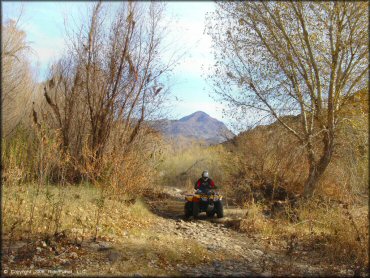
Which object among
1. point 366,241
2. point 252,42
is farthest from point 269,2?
point 366,241

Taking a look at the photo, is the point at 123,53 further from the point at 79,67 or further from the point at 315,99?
the point at 315,99

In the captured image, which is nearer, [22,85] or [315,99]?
[315,99]

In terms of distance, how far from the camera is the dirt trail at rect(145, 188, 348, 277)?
587cm

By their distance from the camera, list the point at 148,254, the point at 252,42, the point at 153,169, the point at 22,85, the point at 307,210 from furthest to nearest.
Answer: the point at 22,85
the point at 153,169
the point at 252,42
the point at 307,210
the point at 148,254

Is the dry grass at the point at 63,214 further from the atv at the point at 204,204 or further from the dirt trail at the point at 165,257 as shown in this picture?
the atv at the point at 204,204

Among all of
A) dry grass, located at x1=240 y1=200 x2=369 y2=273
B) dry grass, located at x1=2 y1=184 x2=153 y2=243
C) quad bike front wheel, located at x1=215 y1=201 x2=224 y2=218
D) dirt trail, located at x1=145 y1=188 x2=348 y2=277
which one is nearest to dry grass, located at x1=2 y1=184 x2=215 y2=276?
dry grass, located at x1=2 y1=184 x2=153 y2=243

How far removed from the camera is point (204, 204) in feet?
36.2

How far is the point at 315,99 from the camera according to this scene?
11.1 m

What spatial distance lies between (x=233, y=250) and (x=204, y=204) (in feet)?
11.8

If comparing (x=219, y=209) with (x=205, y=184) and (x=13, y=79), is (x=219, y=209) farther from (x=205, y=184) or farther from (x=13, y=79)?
(x=13, y=79)

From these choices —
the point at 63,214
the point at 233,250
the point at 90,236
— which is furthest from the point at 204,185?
the point at 90,236

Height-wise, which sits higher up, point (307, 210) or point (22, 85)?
point (22, 85)

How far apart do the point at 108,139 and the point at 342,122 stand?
7.21 metres

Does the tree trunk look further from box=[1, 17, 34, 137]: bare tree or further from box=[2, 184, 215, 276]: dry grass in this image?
box=[1, 17, 34, 137]: bare tree
